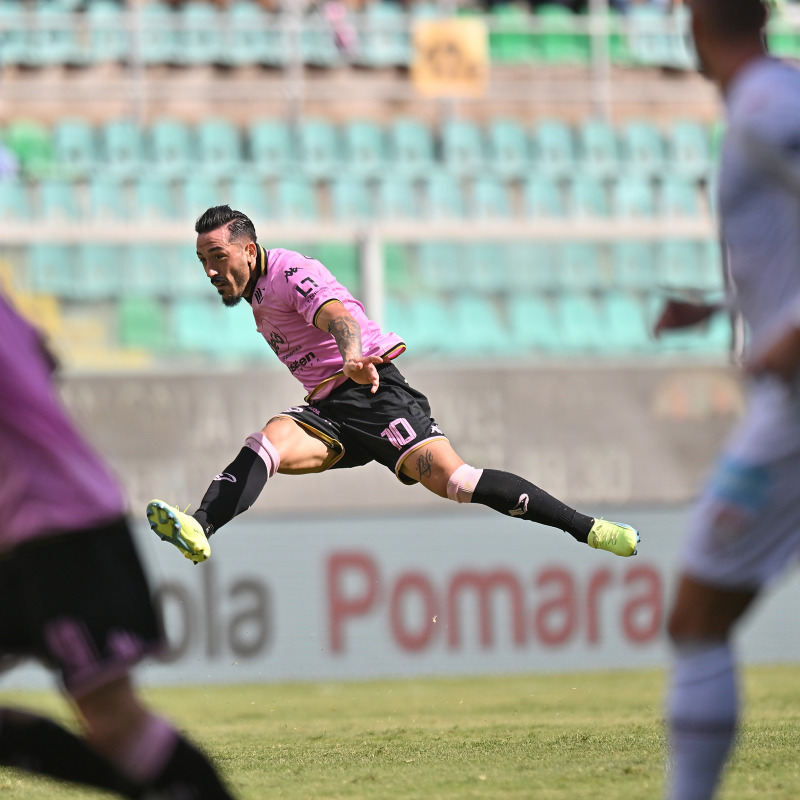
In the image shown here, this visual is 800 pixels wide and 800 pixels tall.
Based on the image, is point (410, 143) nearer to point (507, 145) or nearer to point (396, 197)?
point (507, 145)

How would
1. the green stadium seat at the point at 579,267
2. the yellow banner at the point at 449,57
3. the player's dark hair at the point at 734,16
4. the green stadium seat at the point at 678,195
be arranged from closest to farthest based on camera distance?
the player's dark hair at the point at 734,16 → the green stadium seat at the point at 579,267 → the green stadium seat at the point at 678,195 → the yellow banner at the point at 449,57

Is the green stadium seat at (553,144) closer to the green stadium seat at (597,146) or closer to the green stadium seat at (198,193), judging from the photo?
the green stadium seat at (597,146)

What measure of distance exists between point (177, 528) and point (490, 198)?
8.51 meters

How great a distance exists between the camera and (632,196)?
14352 millimetres

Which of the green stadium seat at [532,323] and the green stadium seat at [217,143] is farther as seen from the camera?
the green stadium seat at [217,143]

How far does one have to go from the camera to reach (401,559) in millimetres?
11047

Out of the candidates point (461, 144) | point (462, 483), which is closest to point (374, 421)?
point (462, 483)

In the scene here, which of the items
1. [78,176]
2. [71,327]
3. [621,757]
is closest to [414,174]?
[78,176]

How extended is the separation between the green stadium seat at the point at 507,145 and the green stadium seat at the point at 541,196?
1812mm

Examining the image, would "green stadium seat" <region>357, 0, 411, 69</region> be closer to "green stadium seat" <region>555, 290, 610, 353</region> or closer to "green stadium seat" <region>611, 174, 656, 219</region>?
"green stadium seat" <region>611, 174, 656, 219</region>

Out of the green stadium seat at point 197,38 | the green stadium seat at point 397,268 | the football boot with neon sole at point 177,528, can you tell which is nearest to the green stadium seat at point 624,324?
the green stadium seat at point 397,268

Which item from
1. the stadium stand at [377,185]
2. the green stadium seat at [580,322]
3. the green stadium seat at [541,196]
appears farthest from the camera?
the green stadium seat at [541,196]


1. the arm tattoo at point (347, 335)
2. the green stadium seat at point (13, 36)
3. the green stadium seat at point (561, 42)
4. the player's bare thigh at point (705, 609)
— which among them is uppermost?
the green stadium seat at point (13, 36)

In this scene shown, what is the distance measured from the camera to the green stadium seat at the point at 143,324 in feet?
36.0
